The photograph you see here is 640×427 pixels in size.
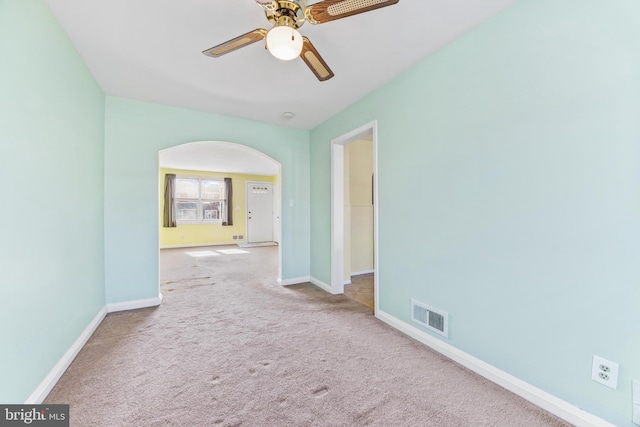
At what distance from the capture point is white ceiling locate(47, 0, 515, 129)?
5.45 ft

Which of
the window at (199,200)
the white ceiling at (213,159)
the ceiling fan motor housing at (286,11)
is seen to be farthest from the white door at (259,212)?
the ceiling fan motor housing at (286,11)

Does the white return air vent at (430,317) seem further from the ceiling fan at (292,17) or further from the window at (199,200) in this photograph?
the window at (199,200)

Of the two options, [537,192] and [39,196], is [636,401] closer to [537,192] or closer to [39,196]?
[537,192]

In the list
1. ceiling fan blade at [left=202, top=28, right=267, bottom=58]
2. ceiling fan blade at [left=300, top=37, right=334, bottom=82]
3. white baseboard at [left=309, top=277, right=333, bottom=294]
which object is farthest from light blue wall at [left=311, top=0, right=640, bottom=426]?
white baseboard at [left=309, top=277, right=333, bottom=294]

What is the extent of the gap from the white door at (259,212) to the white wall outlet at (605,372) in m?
8.23

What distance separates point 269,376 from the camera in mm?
1757

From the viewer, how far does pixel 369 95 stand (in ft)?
9.29

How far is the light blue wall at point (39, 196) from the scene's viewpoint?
126 cm

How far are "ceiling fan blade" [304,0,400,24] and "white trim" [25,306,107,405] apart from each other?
2.67 m

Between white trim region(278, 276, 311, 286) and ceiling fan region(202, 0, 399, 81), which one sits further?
white trim region(278, 276, 311, 286)

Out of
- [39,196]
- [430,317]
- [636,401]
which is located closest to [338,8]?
[39,196]

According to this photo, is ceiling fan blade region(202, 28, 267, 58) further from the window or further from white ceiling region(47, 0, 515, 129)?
the window

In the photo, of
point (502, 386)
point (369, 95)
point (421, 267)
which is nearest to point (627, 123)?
point (421, 267)

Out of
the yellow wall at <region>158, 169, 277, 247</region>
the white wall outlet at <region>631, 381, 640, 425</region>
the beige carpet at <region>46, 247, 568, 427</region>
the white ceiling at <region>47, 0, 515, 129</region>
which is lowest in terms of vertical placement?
the beige carpet at <region>46, 247, 568, 427</region>
